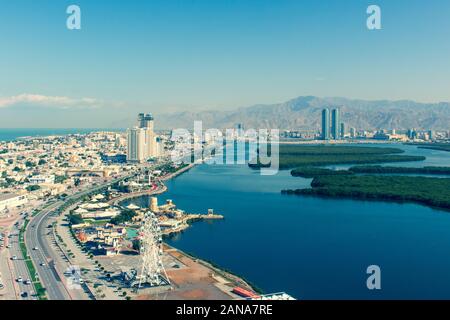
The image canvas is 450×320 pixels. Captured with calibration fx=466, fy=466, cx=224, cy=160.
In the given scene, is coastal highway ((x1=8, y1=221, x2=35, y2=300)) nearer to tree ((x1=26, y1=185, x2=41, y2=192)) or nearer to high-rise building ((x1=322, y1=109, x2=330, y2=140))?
tree ((x1=26, y1=185, x2=41, y2=192))

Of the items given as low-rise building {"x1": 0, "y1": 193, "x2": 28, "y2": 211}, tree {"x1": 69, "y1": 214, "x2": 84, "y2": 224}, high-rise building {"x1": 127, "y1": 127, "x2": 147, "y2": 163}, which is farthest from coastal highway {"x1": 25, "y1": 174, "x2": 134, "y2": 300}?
high-rise building {"x1": 127, "y1": 127, "x2": 147, "y2": 163}

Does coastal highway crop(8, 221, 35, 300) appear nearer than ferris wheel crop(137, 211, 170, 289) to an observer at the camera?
Yes

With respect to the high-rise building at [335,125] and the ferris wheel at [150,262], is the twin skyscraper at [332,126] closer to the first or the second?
the high-rise building at [335,125]

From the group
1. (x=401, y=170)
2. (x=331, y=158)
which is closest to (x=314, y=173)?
(x=401, y=170)

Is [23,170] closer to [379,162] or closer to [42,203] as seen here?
[42,203]

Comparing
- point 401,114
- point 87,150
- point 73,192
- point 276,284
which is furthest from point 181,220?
point 401,114
